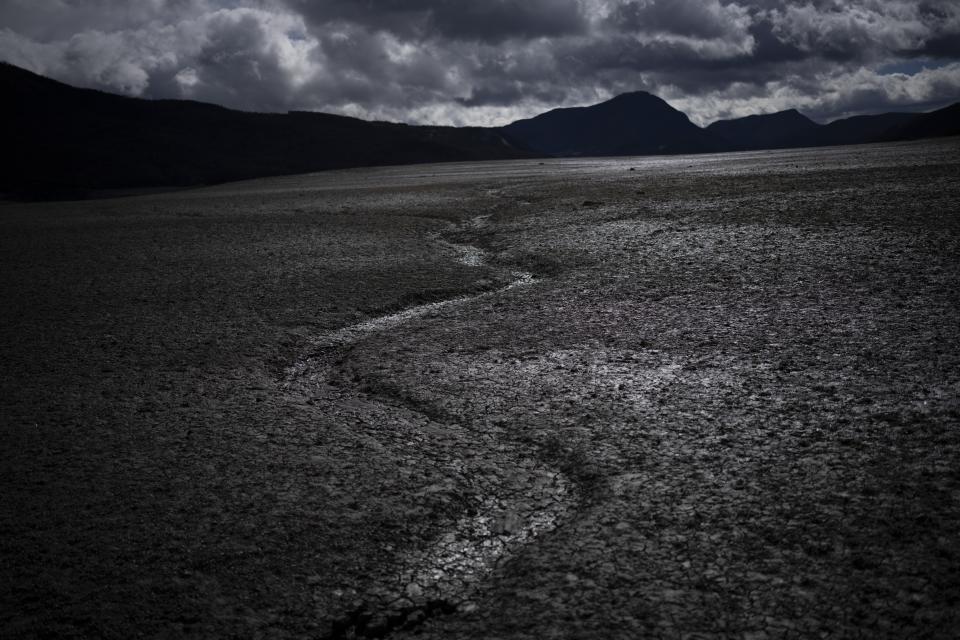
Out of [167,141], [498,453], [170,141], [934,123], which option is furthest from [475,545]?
[934,123]

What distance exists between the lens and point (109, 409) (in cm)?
255

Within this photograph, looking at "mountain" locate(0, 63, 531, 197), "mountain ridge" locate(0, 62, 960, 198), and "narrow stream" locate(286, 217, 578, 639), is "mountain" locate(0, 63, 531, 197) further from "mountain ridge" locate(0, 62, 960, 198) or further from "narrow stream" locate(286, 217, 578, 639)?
"narrow stream" locate(286, 217, 578, 639)

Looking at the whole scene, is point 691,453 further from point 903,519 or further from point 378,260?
point 378,260

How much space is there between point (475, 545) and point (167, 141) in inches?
3262

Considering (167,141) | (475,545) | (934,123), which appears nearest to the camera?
(475,545)

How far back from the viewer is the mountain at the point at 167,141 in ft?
184

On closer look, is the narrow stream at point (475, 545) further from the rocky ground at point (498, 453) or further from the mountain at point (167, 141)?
the mountain at point (167, 141)

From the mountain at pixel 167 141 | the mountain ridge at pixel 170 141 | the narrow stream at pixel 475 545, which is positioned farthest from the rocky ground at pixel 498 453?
the mountain at pixel 167 141

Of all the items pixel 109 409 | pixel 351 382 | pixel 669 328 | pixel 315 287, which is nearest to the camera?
pixel 109 409

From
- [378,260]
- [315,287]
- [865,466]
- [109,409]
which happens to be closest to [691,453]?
[865,466]

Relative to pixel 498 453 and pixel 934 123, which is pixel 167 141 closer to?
pixel 498 453

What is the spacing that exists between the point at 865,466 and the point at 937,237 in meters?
3.85

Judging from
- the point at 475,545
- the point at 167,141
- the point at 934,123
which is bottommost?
the point at 475,545

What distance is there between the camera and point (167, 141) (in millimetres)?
73688
